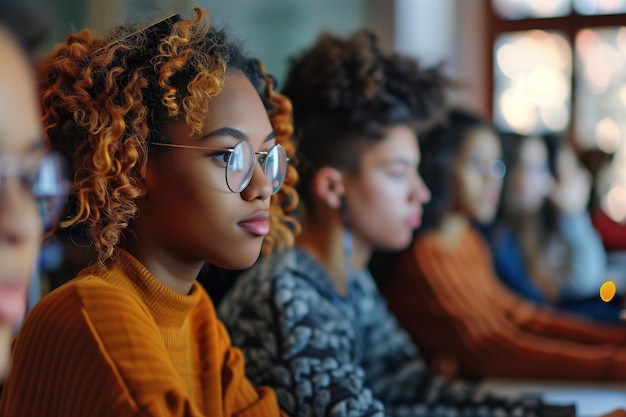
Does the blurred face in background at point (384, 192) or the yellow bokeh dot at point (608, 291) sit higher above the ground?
the blurred face in background at point (384, 192)

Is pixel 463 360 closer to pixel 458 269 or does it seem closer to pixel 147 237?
pixel 458 269

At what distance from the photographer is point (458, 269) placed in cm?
246

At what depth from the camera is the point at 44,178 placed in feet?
2.64

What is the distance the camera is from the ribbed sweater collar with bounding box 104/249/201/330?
1.02 m

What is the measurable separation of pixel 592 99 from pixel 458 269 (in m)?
3.03

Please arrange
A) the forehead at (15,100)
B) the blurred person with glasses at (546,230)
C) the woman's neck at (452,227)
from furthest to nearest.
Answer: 1. the blurred person with glasses at (546,230)
2. the woman's neck at (452,227)
3. the forehead at (15,100)

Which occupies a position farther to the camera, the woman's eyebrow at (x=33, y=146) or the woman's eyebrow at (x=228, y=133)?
the woman's eyebrow at (x=228, y=133)

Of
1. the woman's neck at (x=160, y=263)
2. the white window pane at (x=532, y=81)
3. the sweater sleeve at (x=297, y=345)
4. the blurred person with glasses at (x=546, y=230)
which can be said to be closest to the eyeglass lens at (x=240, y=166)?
the woman's neck at (x=160, y=263)

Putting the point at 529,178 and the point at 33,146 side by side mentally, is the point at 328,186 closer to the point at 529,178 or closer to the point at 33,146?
the point at 33,146

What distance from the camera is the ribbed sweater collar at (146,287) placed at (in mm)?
1024

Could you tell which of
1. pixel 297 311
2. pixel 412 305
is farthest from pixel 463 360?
pixel 297 311

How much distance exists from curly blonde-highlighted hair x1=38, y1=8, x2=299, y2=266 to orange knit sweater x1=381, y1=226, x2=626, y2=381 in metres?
1.41

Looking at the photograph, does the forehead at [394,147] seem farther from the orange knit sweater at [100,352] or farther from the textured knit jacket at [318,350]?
the orange knit sweater at [100,352]

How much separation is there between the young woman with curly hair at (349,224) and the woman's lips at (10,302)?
713 mm
